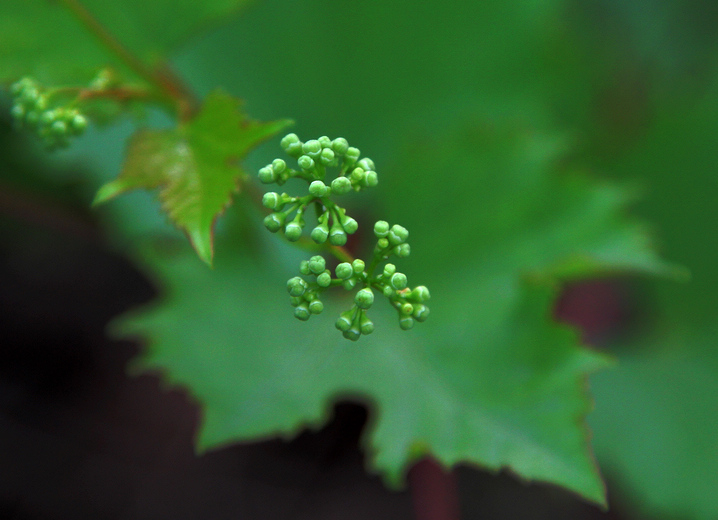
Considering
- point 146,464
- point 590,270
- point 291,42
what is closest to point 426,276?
point 590,270

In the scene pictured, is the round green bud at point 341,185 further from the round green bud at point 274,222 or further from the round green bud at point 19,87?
the round green bud at point 19,87

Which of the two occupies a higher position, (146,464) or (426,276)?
(426,276)

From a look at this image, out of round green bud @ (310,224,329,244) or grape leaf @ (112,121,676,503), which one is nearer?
round green bud @ (310,224,329,244)

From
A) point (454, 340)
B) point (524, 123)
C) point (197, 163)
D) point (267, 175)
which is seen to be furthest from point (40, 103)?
point (524, 123)

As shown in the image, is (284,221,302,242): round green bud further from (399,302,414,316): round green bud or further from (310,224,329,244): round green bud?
(399,302,414,316): round green bud

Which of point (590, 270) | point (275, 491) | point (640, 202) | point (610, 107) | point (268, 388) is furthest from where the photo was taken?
point (610, 107)

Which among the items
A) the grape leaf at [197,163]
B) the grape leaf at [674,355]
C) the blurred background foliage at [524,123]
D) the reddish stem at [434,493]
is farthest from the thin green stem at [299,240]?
the grape leaf at [674,355]

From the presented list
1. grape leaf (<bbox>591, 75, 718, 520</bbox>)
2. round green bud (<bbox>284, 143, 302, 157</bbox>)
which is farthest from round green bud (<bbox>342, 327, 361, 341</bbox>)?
grape leaf (<bbox>591, 75, 718, 520</bbox>)

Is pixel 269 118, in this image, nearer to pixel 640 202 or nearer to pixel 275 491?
pixel 275 491
